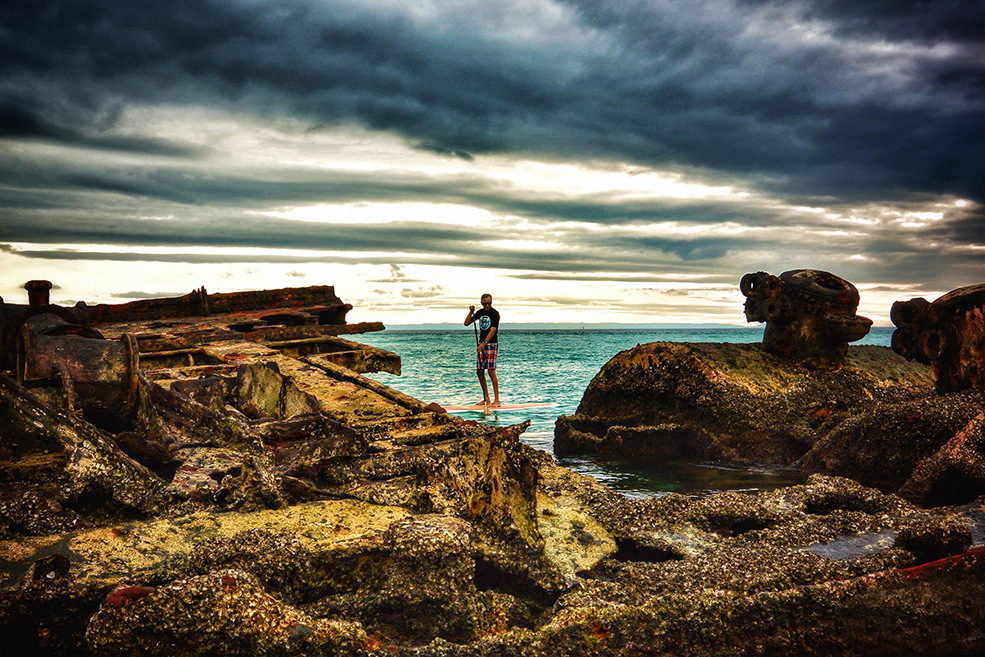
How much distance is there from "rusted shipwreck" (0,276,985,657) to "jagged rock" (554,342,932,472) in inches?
127

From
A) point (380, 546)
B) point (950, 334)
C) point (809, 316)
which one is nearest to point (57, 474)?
point (380, 546)

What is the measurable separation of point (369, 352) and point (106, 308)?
614 cm

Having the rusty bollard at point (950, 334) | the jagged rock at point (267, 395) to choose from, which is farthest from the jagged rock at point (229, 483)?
the rusty bollard at point (950, 334)

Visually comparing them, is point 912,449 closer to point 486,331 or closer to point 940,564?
point 940,564

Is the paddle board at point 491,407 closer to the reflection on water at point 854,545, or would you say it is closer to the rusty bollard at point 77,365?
the rusty bollard at point 77,365

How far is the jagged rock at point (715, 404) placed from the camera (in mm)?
8242

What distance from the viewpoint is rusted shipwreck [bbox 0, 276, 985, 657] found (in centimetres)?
277

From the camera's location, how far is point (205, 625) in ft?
8.54

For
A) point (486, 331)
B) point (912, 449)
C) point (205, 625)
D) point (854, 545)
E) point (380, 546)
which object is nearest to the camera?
point (205, 625)

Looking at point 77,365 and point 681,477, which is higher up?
point 77,365

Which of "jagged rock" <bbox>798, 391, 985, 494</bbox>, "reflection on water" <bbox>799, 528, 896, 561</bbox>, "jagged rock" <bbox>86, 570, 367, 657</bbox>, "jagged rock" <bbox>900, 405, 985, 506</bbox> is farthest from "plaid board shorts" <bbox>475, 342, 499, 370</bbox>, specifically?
"jagged rock" <bbox>86, 570, 367, 657</bbox>

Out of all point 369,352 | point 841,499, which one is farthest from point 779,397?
point 369,352

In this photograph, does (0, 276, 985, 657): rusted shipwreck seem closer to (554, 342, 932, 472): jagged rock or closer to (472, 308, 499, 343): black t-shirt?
(554, 342, 932, 472): jagged rock

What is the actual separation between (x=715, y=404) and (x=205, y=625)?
6.86m
